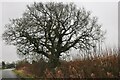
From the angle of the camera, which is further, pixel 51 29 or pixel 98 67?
pixel 51 29

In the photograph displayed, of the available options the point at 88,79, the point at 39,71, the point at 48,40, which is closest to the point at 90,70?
the point at 88,79

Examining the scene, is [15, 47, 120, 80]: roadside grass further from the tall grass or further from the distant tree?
the distant tree

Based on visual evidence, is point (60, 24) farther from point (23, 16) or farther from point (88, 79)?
point (88, 79)

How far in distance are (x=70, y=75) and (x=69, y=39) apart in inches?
1714

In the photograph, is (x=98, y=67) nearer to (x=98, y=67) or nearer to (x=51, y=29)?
(x=98, y=67)

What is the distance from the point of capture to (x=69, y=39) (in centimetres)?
5438

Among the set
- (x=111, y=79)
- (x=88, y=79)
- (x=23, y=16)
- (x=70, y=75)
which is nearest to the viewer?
(x=111, y=79)

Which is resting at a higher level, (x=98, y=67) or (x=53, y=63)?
(x=98, y=67)

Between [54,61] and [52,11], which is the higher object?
[52,11]

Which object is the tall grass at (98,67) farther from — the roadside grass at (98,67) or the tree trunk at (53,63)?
the tree trunk at (53,63)

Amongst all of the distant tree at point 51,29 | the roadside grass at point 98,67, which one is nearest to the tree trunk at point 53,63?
the roadside grass at point 98,67

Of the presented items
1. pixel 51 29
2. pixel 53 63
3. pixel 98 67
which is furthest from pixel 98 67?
pixel 51 29

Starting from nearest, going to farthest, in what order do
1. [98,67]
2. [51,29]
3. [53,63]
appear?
[98,67], [53,63], [51,29]

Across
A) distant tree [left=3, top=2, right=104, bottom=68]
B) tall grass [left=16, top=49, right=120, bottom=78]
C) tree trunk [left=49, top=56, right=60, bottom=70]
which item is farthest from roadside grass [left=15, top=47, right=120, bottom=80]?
distant tree [left=3, top=2, right=104, bottom=68]
